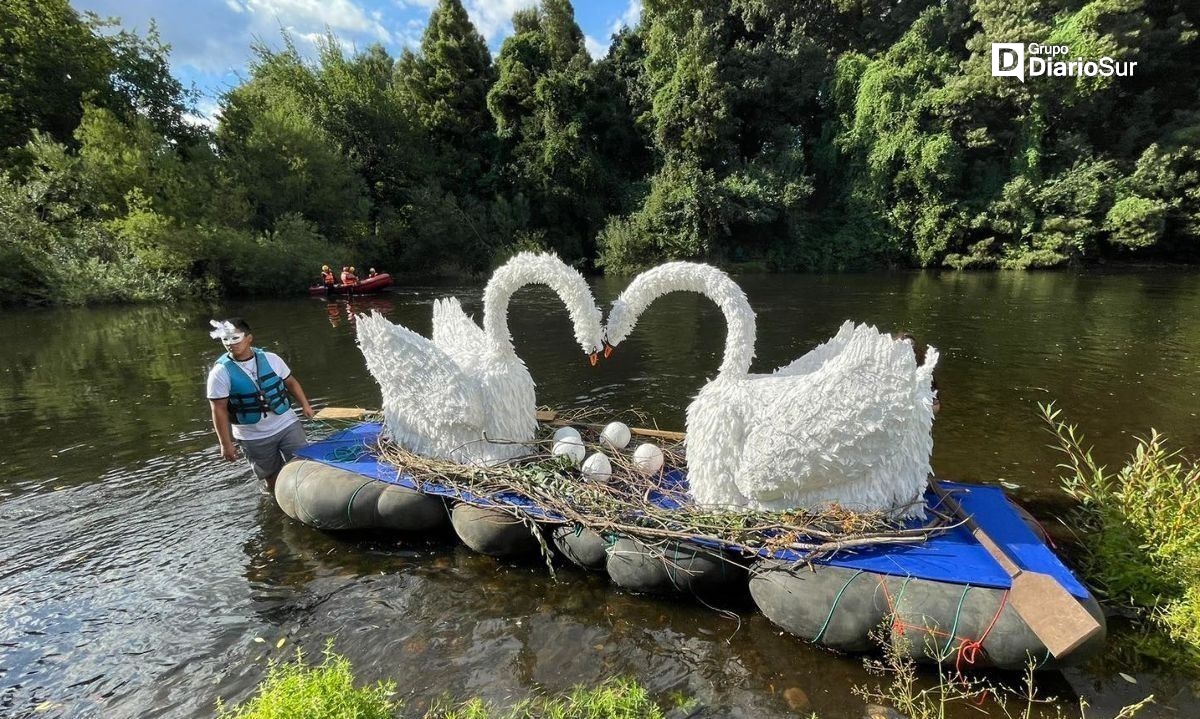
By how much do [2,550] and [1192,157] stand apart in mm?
33476

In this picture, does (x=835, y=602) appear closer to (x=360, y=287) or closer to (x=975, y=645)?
(x=975, y=645)

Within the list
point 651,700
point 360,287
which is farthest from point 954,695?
point 360,287

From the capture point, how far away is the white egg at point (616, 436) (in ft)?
17.1

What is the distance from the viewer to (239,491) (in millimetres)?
5781

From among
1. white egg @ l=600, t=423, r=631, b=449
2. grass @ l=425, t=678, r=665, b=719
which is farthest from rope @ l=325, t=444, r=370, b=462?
grass @ l=425, t=678, r=665, b=719

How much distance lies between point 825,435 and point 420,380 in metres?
3.28

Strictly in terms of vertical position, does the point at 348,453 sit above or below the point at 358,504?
above

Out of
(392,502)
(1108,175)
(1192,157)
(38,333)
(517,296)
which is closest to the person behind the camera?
(392,502)

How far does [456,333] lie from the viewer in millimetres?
5895

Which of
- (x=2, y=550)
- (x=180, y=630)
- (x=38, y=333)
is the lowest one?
(x=180, y=630)

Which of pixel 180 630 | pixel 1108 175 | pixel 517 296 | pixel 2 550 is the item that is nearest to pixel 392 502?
pixel 180 630

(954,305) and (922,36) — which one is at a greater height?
(922,36)

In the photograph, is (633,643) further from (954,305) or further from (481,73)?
(481,73)

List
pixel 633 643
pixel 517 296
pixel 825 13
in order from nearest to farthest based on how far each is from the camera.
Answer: pixel 633 643
pixel 517 296
pixel 825 13
